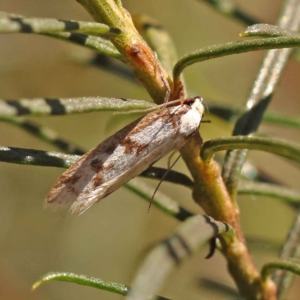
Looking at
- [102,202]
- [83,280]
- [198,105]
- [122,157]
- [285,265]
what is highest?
[102,202]

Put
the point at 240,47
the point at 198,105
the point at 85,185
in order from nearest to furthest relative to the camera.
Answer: the point at 240,47, the point at 85,185, the point at 198,105

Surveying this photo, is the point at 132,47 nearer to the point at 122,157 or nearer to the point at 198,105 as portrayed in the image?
the point at 122,157

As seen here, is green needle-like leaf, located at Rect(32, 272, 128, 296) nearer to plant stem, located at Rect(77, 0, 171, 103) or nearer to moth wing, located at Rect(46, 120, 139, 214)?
moth wing, located at Rect(46, 120, 139, 214)

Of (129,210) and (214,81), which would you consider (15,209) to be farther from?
(214,81)

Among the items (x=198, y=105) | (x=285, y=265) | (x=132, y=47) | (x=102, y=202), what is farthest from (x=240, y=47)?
(x=102, y=202)

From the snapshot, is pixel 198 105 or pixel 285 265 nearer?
pixel 285 265

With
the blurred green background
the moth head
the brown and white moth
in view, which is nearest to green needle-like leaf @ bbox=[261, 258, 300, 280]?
the brown and white moth

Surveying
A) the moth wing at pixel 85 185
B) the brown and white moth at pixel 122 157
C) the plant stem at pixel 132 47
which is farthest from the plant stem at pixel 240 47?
the moth wing at pixel 85 185
